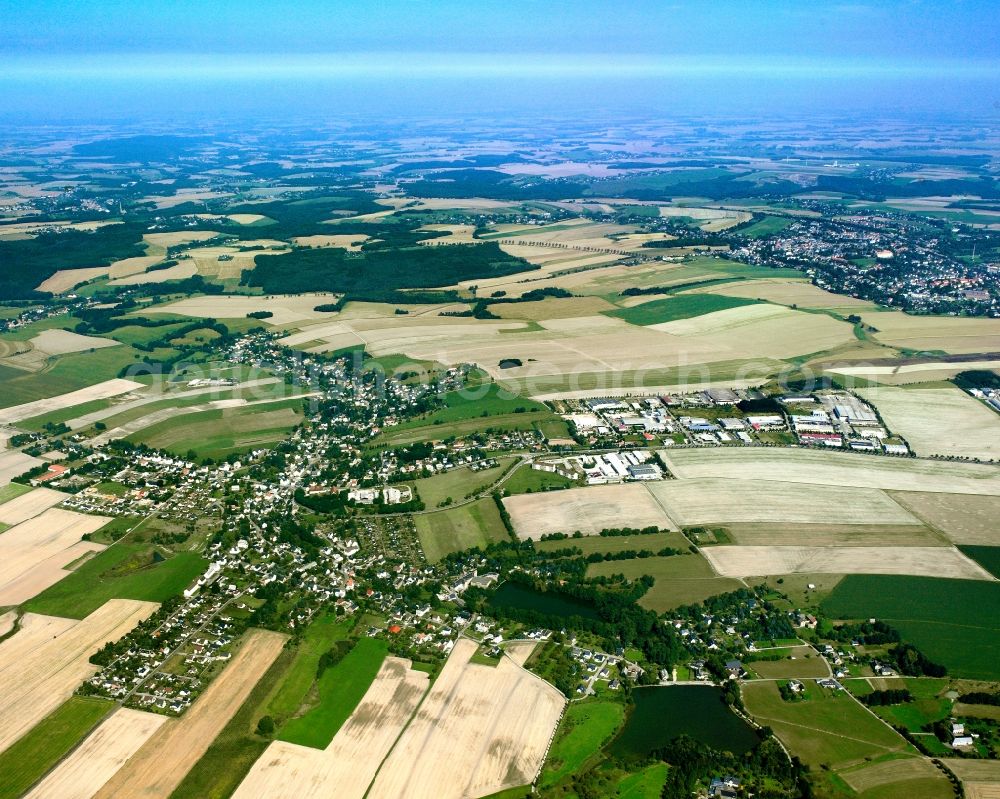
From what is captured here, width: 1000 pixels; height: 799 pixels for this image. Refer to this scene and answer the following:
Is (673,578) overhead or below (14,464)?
overhead

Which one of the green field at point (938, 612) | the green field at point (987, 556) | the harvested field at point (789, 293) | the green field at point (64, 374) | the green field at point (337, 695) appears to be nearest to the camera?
the green field at point (337, 695)

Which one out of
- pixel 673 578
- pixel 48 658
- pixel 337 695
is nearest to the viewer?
pixel 337 695

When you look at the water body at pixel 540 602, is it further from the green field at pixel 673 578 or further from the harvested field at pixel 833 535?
the harvested field at pixel 833 535

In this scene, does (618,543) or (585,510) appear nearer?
(618,543)

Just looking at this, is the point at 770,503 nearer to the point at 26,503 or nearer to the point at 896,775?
the point at 896,775

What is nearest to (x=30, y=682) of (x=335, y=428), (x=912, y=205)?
(x=335, y=428)

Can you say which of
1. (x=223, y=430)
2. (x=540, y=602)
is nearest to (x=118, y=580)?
(x=223, y=430)

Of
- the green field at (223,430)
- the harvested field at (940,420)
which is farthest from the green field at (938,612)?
the green field at (223,430)
